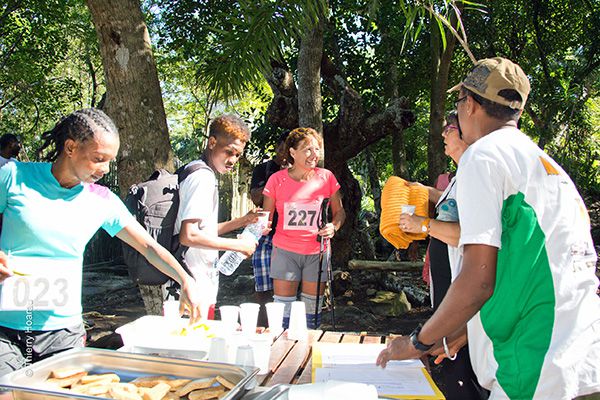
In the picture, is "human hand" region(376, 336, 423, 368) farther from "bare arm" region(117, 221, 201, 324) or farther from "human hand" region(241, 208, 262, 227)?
"human hand" region(241, 208, 262, 227)

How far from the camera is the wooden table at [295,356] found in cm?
204

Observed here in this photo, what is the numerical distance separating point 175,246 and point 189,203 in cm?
29

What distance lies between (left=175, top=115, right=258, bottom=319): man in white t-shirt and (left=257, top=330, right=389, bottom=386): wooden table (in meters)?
0.65

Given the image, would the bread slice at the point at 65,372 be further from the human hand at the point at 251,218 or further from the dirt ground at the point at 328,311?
the dirt ground at the point at 328,311

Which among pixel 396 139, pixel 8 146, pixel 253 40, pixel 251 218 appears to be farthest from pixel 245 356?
pixel 396 139

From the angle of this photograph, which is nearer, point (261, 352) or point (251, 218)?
point (261, 352)

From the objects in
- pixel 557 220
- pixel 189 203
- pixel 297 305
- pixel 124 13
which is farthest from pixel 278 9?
pixel 557 220

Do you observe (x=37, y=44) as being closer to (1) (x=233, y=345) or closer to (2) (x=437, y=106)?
(2) (x=437, y=106)

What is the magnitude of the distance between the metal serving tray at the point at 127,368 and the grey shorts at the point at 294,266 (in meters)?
2.54

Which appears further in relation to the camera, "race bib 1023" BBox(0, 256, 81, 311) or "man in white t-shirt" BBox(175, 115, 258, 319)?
"man in white t-shirt" BBox(175, 115, 258, 319)

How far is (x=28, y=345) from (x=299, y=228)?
248cm

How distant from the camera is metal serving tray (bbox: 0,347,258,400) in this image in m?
1.61

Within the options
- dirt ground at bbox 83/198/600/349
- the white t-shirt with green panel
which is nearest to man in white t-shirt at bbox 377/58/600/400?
the white t-shirt with green panel

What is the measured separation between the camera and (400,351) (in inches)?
70.2
